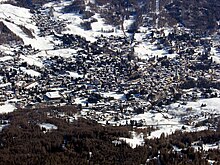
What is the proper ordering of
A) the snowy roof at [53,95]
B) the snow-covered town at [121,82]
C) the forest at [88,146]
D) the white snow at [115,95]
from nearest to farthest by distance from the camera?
the forest at [88,146] < the snow-covered town at [121,82] < the snowy roof at [53,95] < the white snow at [115,95]

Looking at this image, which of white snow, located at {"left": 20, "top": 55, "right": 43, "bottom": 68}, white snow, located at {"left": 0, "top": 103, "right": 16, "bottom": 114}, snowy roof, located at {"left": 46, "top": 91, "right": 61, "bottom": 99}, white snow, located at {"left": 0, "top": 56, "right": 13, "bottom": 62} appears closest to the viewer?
white snow, located at {"left": 0, "top": 103, "right": 16, "bottom": 114}

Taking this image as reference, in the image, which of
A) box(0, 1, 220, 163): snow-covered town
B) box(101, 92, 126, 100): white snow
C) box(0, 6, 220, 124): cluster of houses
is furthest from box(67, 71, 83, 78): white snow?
box(101, 92, 126, 100): white snow

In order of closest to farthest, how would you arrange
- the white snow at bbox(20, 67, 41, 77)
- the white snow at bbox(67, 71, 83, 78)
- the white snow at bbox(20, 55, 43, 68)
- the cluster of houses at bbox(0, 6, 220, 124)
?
the cluster of houses at bbox(0, 6, 220, 124) < the white snow at bbox(67, 71, 83, 78) < the white snow at bbox(20, 67, 41, 77) < the white snow at bbox(20, 55, 43, 68)

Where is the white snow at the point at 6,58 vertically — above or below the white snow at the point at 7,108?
above

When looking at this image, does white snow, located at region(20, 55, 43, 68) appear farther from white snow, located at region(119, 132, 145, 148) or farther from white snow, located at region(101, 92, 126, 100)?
white snow, located at region(119, 132, 145, 148)

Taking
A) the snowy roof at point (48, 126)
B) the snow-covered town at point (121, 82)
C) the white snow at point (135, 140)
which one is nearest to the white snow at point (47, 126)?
the snowy roof at point (48, 126)

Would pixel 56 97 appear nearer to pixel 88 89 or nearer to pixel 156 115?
pixel 88 89

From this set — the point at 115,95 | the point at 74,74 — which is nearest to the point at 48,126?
the point at 115,95

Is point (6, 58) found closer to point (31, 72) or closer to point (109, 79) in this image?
point (31, 72)

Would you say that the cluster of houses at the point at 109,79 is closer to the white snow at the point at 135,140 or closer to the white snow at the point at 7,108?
the white snow at the point at 7,108
